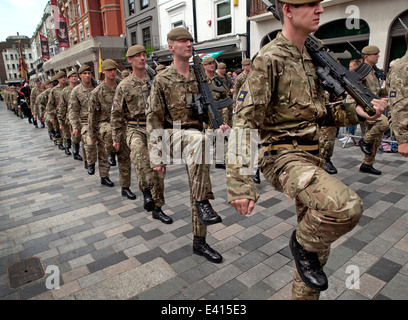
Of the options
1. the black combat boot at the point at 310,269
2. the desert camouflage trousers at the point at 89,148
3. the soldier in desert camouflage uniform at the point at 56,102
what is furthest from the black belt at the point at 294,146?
the soldier in desert camouflage uniform at the point at 56,102

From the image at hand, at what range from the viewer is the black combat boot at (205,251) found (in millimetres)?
2947

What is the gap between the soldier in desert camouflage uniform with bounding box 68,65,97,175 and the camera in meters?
6.29

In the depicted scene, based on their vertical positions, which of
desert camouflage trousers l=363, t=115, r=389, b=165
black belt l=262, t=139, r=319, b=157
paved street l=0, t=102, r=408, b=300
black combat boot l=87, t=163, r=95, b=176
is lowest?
paved street l=0, t=102, r=408, b=300

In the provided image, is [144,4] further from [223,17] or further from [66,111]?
[66,111]

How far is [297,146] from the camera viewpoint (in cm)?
200

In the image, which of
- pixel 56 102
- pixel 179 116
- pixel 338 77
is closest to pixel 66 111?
pixel 56 102

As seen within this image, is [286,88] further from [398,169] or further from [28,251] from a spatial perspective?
[398,169]

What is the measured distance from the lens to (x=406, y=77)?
3.58 meters

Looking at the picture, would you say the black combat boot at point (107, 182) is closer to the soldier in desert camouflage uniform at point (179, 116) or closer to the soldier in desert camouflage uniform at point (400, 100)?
the soldier in desert camouflage uniform at point (179, 116)

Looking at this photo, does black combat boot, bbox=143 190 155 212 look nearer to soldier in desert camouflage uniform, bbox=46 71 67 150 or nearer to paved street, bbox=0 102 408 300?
paved street, bbox=0 102 408 300

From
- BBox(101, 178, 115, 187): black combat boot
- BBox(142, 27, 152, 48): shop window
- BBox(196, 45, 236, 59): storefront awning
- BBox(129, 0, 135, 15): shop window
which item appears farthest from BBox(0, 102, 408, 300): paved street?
BBox(129, 0, 135, 15): shop window

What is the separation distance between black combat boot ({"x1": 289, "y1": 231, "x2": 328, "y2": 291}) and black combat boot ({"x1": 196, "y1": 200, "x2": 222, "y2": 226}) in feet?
3.13

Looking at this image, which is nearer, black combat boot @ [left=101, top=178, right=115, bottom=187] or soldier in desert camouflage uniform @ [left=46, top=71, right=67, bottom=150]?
A: black combat boot @ [left=101, top=178, right=115, bottom=187]

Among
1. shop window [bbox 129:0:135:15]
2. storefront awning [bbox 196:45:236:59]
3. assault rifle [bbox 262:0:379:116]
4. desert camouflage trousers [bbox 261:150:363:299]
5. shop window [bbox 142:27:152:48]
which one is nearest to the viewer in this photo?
desert camouflage trousers [bbox 261:150:363:299]
